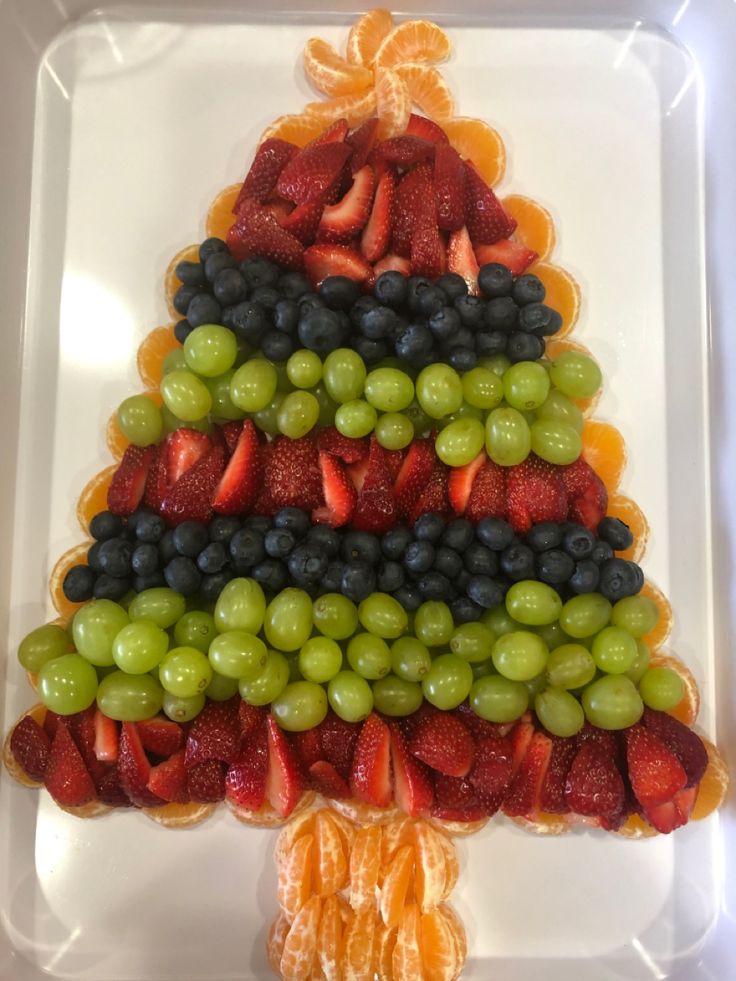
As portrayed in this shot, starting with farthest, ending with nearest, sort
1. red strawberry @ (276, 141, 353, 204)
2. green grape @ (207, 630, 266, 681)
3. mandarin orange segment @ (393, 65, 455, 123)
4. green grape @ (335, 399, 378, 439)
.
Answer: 1. mandarin orange segment @ (393, 65, 455, 123)
2. red strawberry @ (276, 141, 353, 204)
3. green grape @ (335, 399, 378, 439)
4. green grape @ (207, 630, 266, 681)

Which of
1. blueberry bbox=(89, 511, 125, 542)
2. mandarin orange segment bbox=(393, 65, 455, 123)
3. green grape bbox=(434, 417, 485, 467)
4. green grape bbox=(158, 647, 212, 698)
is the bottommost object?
green grape bbox=(158, 647, 212, 698)

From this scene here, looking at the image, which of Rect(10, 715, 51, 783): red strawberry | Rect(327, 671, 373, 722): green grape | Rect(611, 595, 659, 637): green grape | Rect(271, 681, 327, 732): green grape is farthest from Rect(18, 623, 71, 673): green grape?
Rect(611, 595, 659, 637): green grape

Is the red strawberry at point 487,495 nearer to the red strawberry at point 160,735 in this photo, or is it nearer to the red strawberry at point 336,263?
the red strawberry at point 336,263

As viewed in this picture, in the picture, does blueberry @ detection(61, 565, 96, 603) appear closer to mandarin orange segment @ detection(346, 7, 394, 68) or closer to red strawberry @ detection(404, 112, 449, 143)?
red strawberry @ detection(404, 112, 449, 143)

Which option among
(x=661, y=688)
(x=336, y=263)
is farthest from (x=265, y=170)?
(x=661, y=688)

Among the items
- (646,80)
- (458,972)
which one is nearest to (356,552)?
(458,972)

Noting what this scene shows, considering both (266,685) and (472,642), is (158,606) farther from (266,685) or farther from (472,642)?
(472,642)
